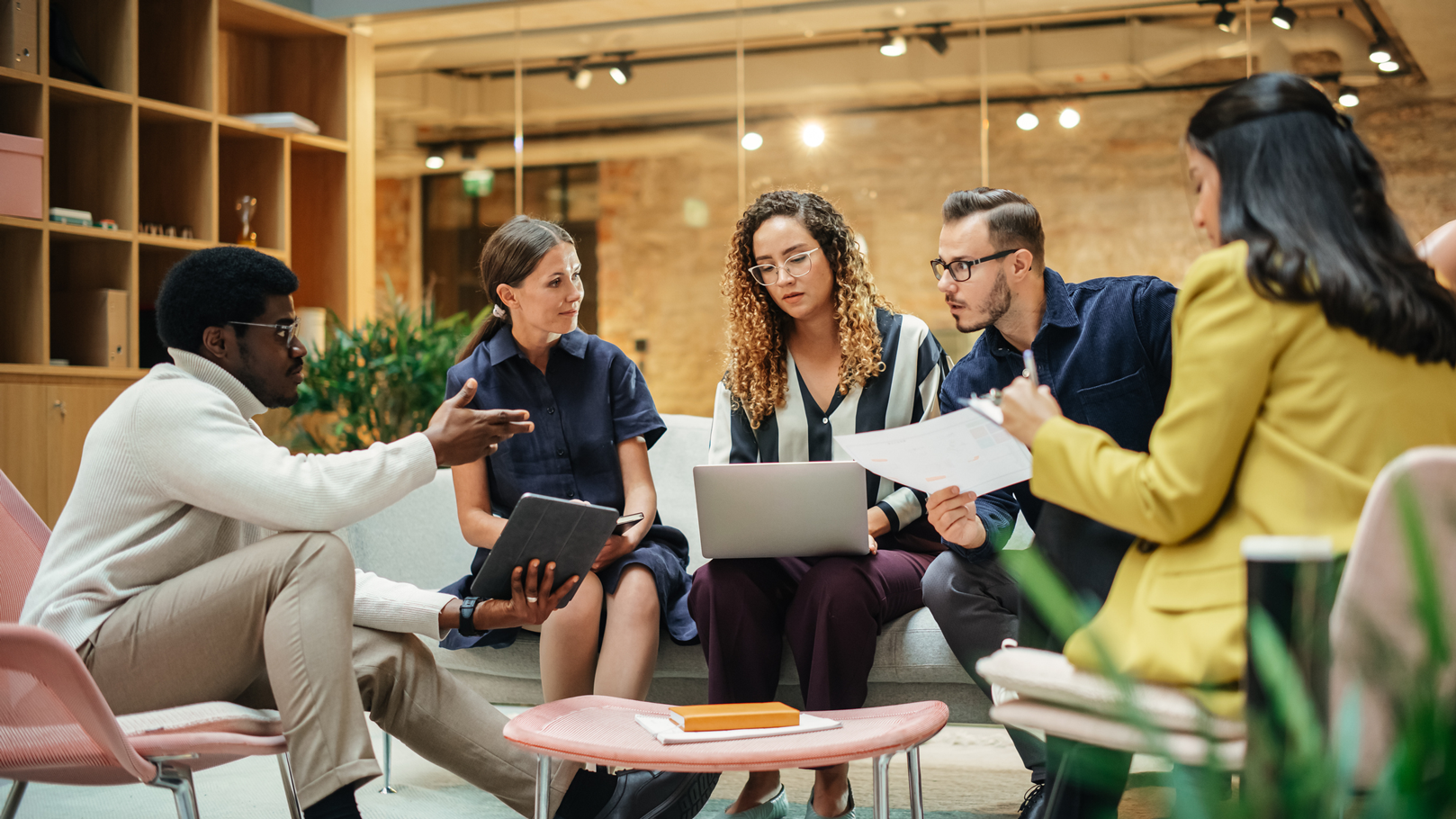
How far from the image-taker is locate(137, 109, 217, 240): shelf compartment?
4402 millimetres

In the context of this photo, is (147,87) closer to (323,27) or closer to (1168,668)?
(323,27)

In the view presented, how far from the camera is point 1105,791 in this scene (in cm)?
136

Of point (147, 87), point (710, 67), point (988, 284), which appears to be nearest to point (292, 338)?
point (988, 284)

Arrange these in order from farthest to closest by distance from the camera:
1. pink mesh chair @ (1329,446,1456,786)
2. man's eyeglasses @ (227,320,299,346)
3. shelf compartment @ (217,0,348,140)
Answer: shelf compartment @ (217,0,348,140) → man's eyeglasses @ (227,320,299,346) → pink mesh chair @ (1329,446,1456,786)

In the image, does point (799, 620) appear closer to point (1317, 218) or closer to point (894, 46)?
point (1317, 218)

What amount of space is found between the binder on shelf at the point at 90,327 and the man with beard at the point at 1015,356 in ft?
10.1

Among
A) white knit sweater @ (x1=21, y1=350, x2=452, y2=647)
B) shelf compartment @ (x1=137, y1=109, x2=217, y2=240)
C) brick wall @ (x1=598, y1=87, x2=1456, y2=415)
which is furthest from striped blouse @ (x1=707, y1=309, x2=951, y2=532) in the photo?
shelf compartment @ (x1=137, y1=109, x2=217, y2=240)

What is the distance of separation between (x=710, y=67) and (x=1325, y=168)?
438cm

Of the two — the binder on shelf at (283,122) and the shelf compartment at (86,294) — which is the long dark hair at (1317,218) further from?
the binder on shelf at (283,122)

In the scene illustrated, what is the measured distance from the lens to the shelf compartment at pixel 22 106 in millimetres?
3707

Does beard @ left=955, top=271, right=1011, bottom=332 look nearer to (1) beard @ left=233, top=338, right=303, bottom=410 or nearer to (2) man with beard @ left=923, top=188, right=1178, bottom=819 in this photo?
(2) man with beard @ left=923, top=188, right=1178, bottom=819

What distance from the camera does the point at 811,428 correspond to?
95.0 inches

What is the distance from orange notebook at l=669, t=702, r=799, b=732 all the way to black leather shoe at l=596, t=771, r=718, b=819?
1.00 ft

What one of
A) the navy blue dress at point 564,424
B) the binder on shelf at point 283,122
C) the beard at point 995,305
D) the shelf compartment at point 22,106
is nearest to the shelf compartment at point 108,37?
the shelf compartment at point 22,106
